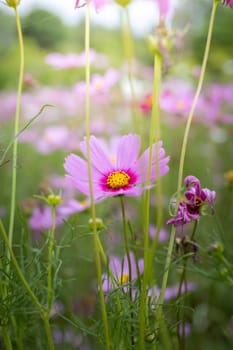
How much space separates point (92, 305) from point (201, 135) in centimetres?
133

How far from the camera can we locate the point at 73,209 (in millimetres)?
741

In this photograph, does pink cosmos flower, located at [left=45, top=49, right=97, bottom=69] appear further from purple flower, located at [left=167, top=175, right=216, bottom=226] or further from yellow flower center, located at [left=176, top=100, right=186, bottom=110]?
purple flower, located at [left=167, top=175, right=216, bottom=226]

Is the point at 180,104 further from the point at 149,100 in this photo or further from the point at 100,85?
the point at 100,85

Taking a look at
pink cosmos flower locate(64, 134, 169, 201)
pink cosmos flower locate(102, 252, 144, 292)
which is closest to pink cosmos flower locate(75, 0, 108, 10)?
pink cosmos flower locate(64, 134, 169, 201)

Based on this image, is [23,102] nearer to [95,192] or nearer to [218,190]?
[218,190]

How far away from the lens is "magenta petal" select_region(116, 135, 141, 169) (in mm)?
499

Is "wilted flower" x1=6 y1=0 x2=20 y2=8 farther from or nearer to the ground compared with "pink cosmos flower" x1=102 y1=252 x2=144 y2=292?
farther from the ground

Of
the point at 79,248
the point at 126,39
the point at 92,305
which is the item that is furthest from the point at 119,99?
the point at 126,39

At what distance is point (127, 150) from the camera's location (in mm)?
507

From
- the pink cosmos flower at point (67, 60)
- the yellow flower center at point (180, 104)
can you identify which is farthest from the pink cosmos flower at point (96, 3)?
the yellow flower center at point (180, 104)

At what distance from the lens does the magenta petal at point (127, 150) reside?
1.64 feet

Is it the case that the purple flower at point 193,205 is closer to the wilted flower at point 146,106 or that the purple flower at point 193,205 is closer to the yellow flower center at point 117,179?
the yellow flower center at point 117,179

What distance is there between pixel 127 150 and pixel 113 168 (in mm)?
27

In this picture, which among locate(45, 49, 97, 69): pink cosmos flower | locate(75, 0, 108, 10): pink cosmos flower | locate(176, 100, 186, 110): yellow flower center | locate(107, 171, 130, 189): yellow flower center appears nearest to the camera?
locate(75, 0, 108, 10): pink cosmos flower
